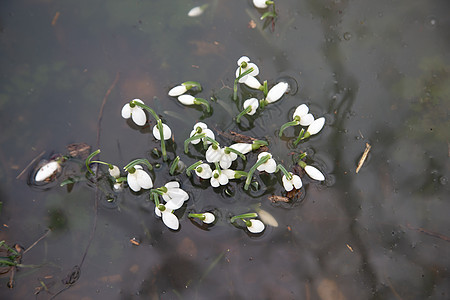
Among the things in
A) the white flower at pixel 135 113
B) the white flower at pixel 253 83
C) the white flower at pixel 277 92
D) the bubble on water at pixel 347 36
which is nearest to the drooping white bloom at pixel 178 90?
the white flower at pixel 135 113

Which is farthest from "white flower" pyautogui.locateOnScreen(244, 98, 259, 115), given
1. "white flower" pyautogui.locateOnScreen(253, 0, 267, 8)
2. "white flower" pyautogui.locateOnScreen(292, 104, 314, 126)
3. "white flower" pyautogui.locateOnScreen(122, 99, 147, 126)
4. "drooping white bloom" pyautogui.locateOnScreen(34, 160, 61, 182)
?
"drooping white bloom" pyautogui.locateOnScreen(34, 160, 61, 182)

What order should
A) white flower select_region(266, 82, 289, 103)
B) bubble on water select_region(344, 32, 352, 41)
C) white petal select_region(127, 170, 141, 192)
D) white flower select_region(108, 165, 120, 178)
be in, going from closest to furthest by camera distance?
white petal select_region(127, 170, 141, 192) → white flower select_region(108, 165, 120, 178) → white flower select_region(266, 82, 289, 103) → bubble on water select_region(344, 32, 352, 41)

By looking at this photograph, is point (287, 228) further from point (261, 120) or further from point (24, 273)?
point (24, 273)

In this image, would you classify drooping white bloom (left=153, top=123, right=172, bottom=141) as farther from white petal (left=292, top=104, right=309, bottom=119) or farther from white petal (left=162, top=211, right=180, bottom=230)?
white petal (left=292, top=104, right=309, bottom=119)

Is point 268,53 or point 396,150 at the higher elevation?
point 268,53

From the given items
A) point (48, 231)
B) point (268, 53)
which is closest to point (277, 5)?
point (268, 53)

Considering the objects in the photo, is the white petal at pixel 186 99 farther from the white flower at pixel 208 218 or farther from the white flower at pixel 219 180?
the white flower at pixel 208 218
